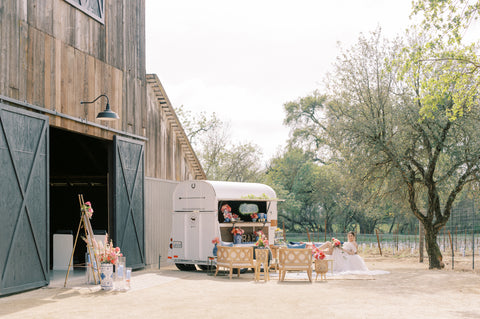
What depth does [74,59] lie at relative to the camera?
11.7 m

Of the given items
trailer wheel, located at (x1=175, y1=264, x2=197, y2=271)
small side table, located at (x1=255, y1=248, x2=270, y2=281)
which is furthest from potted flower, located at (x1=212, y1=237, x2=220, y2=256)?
trailer wheel, located at (x1=175, y1=264, x2=197, y2=271)

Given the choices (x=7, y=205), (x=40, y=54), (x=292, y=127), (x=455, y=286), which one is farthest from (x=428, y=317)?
(x=292, y=127)

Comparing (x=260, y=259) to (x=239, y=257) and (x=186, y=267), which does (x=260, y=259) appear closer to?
(x=239, y=257)

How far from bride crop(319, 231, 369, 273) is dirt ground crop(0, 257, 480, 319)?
138 centimetres

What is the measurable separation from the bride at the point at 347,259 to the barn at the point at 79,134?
486 centimetres

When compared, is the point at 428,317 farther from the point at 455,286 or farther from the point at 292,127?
the point at 292,127

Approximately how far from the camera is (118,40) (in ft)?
45.0

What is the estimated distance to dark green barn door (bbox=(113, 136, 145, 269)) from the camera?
530 inches

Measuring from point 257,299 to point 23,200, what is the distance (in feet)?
14.6

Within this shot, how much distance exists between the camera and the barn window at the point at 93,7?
39.0ft

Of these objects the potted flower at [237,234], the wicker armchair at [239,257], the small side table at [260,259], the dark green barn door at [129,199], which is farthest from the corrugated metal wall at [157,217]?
the small side table at [260,259]

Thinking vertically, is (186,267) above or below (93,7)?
below

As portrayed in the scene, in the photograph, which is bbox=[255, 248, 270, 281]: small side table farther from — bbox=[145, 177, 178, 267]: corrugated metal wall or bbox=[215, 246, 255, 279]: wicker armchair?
bbox=[145, 177, 178, 267]: corrugated metal wall

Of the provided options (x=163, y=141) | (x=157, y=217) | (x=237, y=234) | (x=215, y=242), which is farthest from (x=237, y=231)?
(x=163, y=141)
